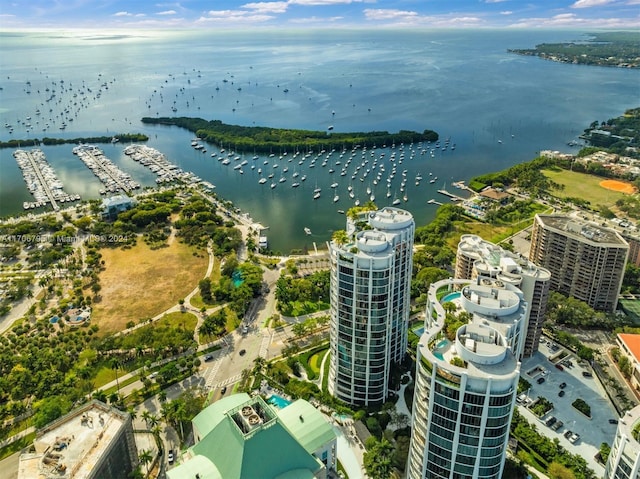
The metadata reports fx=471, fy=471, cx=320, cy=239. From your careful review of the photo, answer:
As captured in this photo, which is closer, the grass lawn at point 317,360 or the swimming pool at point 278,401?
the swimming pool at point 278,401

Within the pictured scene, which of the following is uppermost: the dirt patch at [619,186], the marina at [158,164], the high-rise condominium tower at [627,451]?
the high-rise condominium tower at [627,451]

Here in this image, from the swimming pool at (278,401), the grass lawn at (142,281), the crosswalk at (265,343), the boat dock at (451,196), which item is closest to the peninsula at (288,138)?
the boat dock at (451,196)

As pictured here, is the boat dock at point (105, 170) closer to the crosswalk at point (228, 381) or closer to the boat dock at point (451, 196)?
the crosswalk at point (228, 381)

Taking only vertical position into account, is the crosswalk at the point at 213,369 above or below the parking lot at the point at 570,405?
above

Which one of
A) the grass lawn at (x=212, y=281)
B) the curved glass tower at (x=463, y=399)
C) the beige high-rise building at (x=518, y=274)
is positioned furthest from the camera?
the grass lawn at (x=212, y=281)

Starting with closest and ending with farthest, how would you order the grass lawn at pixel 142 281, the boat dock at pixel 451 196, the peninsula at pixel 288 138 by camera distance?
the grass lawn at pixel 142 281 < the boat dock at pixel 451 196 < the peninsula at pixel 288 138

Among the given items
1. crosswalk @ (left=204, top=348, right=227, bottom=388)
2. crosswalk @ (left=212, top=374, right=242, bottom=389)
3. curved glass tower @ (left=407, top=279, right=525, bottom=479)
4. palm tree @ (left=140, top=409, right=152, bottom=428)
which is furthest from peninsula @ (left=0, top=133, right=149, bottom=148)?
curved glass tower @ (left=407, top=279, right=525, bottom=479)

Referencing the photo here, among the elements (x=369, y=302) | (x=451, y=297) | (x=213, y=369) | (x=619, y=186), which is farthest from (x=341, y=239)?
(x=619, y=186)

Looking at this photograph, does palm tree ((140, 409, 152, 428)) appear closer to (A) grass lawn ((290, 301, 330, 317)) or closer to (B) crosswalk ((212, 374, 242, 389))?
(B) crosswalk ((212, 374, 242, 389))
